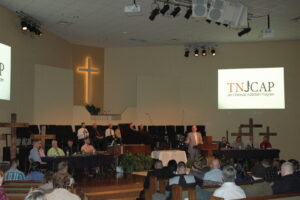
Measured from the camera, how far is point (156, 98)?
1730cm

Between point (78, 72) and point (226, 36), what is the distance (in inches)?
229

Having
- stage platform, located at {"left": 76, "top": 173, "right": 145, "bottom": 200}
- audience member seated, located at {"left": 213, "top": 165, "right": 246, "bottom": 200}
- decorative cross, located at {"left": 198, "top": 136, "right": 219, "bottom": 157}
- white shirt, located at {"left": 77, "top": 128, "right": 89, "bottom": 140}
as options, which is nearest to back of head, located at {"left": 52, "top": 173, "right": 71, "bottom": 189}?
audience member seated, located at {"left": 213, "top": 165, "right": 246, "bottom": 200}

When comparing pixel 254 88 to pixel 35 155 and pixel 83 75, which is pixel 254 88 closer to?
pixel 83 75

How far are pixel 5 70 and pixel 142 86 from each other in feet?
21.1

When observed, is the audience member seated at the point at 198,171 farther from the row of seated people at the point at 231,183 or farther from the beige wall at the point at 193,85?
the beige wall at the point at 193,85

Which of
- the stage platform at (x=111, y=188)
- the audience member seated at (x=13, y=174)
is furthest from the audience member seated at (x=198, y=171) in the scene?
the audience member seated at (x=13, y=174)

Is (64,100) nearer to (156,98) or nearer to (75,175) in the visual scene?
(156,98)

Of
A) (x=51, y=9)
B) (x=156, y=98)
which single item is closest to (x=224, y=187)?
(x=51, y=9)

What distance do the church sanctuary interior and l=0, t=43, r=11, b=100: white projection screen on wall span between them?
54mm

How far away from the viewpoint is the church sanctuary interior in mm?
11141

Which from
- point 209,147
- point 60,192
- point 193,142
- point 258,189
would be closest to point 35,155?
point 209,147

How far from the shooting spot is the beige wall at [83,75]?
17125mm

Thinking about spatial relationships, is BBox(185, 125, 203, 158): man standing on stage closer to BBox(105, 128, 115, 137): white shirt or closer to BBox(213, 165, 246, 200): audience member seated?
BBox(105, 128, 115, 137): white shirt

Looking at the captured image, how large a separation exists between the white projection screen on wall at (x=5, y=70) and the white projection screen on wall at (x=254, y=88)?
8367 mm
